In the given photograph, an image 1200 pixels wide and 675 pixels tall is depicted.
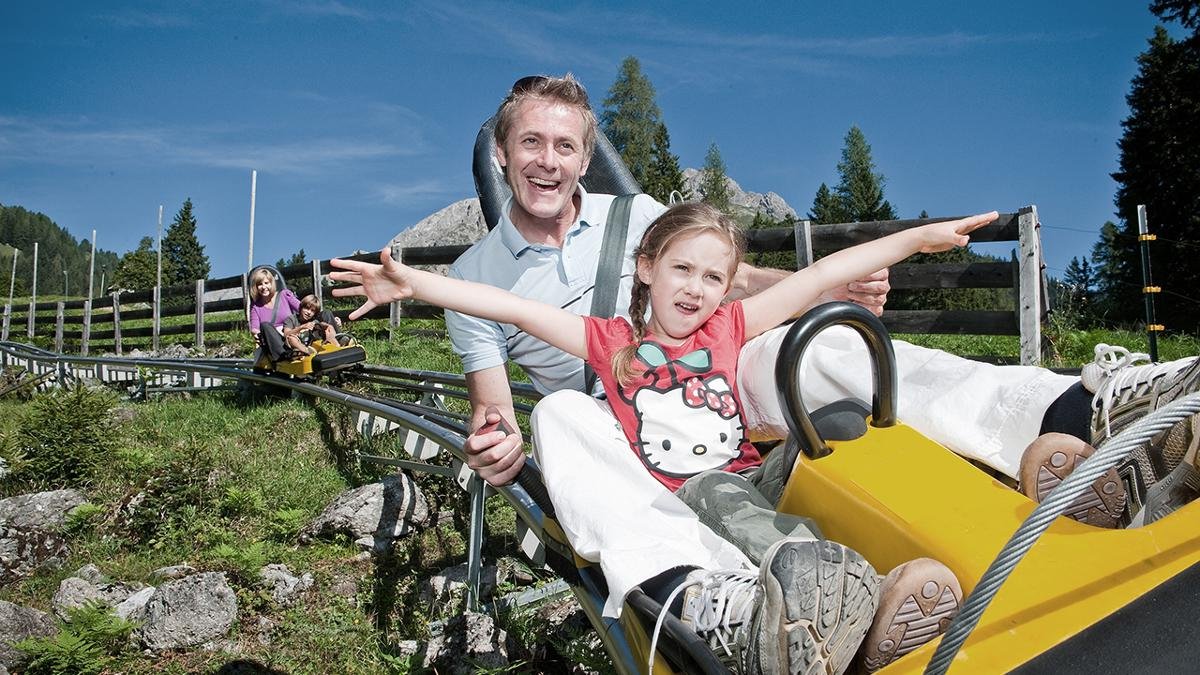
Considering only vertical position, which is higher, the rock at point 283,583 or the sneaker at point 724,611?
the sneaker at point 724,611

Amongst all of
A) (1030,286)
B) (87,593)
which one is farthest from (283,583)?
(1030,286)

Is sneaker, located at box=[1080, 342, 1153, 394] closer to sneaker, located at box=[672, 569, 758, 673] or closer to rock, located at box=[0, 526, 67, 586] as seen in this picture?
sneaker, located at box=[672, 569, 758, 673]

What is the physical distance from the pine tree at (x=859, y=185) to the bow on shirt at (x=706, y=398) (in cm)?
5868

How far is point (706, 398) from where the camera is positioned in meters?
2.01

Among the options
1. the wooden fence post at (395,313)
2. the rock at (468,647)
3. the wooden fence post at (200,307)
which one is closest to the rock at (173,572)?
the rock at (468,647)

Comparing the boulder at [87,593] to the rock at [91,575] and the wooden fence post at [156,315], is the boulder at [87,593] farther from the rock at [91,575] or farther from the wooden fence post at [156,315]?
the wooden fence post at [156,315]

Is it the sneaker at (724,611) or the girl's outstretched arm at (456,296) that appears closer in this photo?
the sneaker at (724,611)

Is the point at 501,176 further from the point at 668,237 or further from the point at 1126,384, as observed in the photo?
the point at 1126,384

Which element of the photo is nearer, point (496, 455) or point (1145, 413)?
point (1145, 413)

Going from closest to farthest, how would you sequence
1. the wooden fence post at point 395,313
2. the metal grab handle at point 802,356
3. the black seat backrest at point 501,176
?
1. the metal grab handle at point 802,356
2. the black seat backrest at point 501,176
3. the wooden fence post at point 395,313

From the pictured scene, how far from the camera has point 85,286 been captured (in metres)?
131

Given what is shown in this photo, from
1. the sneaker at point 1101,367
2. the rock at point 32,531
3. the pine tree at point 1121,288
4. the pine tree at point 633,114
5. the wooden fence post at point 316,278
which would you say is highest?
the pine tree at point 633,114

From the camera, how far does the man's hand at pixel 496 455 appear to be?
2186mm

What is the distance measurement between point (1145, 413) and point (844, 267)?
2.56 feet
